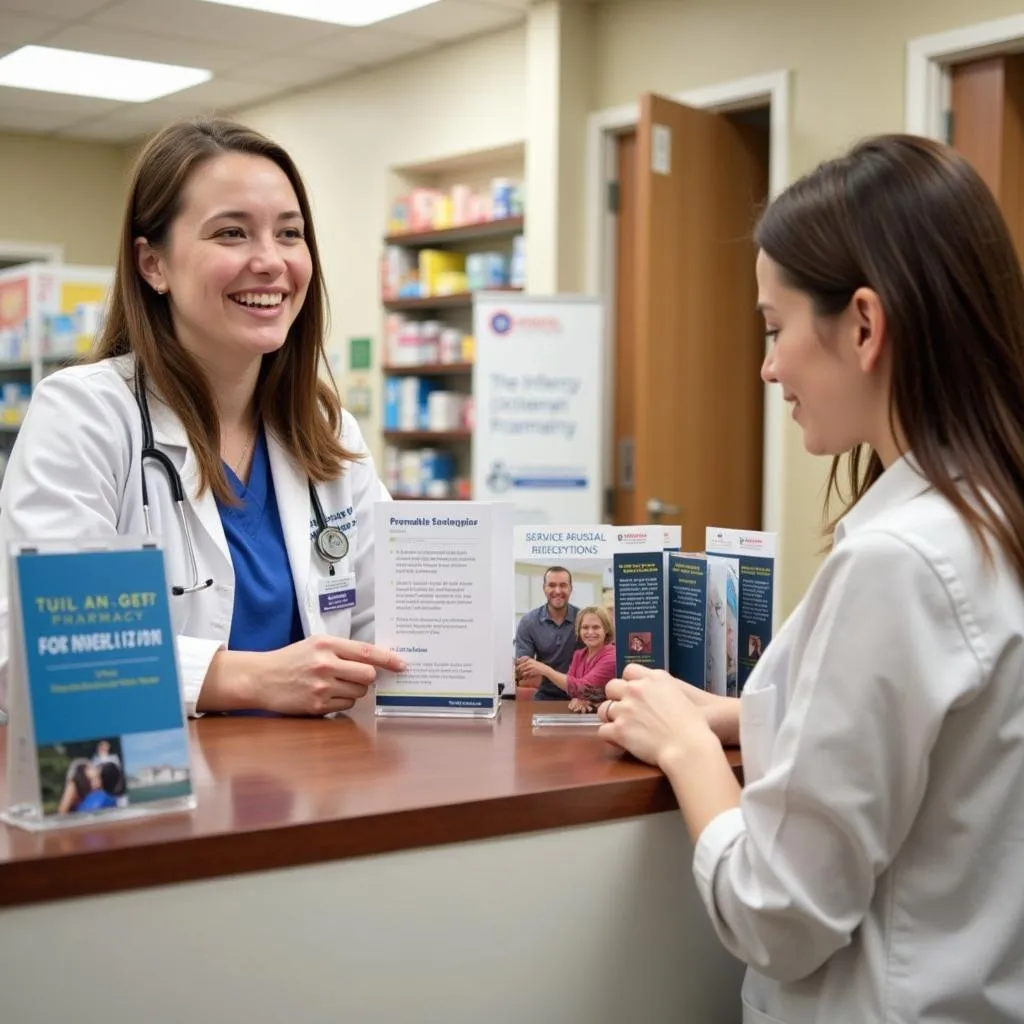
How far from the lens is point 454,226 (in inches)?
269

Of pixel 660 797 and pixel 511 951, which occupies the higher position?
pixel 660 797

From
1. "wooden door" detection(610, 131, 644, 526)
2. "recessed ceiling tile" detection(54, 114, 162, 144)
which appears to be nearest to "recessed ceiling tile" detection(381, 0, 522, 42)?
"wooden door" detection(610, 131, 644, 526)

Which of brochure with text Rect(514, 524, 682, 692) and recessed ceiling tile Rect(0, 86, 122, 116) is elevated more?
recessed ceiling tile Rect(0, 86, 122, 116)

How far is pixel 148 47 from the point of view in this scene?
6.81 metres

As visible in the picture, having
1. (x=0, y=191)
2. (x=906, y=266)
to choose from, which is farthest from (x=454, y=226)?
(x=906, y=266)

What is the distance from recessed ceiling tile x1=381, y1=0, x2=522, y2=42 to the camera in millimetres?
6062

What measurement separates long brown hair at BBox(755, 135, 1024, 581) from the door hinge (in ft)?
16.1

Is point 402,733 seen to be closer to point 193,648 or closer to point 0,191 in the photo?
point 193,648

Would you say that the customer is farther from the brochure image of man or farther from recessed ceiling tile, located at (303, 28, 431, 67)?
recessed ceiling tile, located at (303, 28, 431, 67)

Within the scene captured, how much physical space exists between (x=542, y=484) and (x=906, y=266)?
4.50 meters

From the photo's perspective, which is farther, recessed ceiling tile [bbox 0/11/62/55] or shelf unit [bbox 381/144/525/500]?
shelf unit [bbox 381/144/525/500]

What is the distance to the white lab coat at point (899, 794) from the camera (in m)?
1.12

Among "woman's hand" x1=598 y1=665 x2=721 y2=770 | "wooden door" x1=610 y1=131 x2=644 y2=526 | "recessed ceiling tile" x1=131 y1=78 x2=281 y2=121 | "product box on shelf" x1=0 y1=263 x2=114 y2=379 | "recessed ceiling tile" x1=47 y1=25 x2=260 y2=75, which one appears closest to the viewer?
"woman's hand" x1=598 y1=665 x2=721 y2=770

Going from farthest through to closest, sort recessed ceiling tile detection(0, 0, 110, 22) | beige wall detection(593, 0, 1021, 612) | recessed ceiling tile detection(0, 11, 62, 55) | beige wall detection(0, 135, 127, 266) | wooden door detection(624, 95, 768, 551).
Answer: beige wall detection(0, 135, 127, 266) → recessed ceiling tile detection(0, 11, 62, 55) → recessed ceiling tile detection(0, 0, 110, 22) → wooden door detection(624, 95, 768, 551) → beige wall detection(593, 0, 1021, 612)
